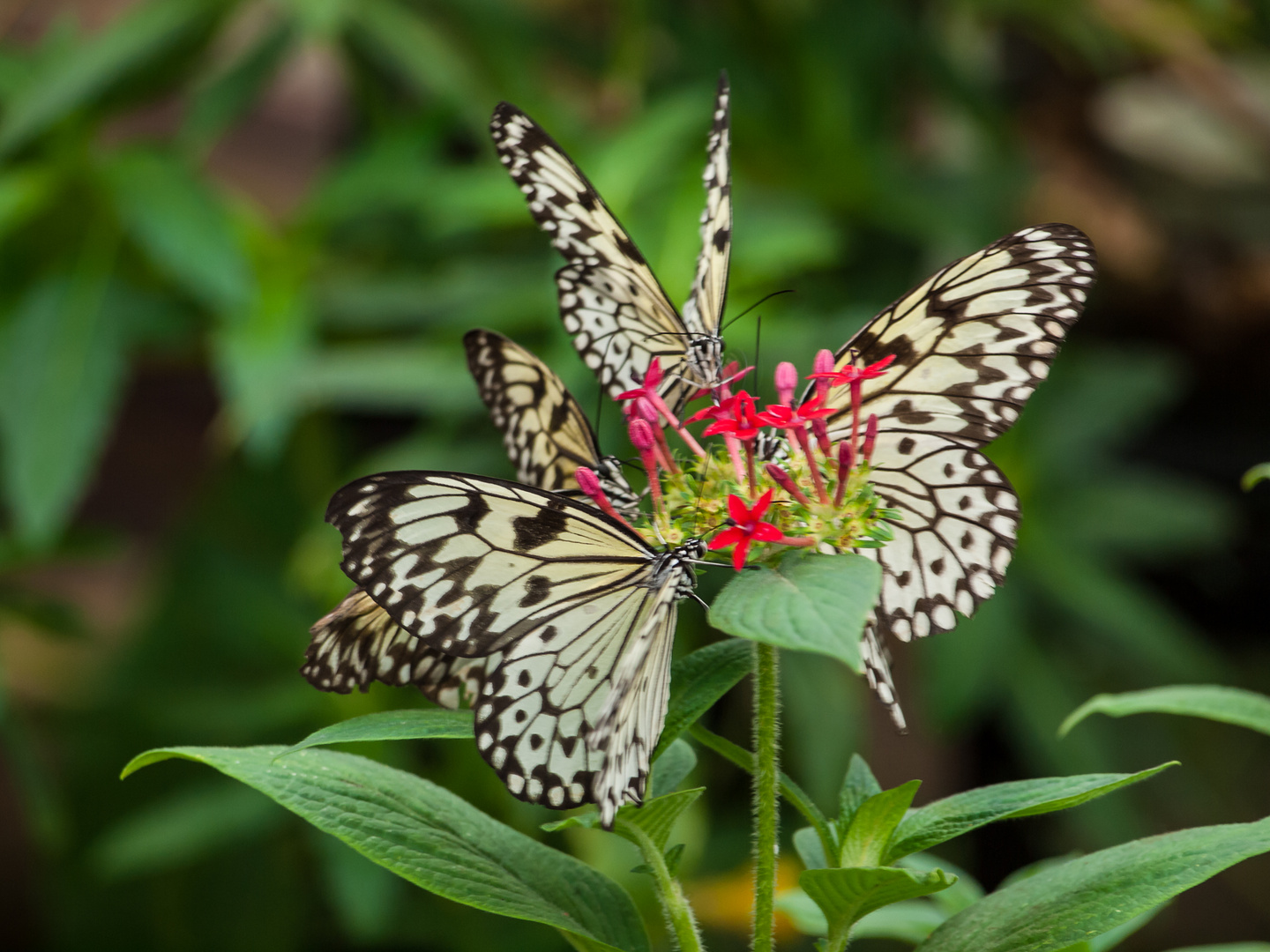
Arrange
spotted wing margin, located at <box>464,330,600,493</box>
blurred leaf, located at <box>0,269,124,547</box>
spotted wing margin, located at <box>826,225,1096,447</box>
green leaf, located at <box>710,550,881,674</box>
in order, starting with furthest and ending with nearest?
blurred leaf, located at <box>0,269,124,547</box> < spotted wing margin, located at <box>464,330,600,493</box> < spotted wing margin, located at <box>826,225,1096,447</box> < green leaf, located at <box>710,550,881,674</box>

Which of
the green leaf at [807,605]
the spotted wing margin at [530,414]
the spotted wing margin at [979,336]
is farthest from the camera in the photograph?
the spotted wing margin at [530,414]

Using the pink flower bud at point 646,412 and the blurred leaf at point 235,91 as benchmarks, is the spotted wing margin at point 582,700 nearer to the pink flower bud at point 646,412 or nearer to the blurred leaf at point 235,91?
the pink flower bud at point 646,412

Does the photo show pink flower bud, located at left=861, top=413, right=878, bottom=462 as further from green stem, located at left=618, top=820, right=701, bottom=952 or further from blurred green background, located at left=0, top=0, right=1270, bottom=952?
blurred green background, located at left=0, top=0, right=1270, bottom=952

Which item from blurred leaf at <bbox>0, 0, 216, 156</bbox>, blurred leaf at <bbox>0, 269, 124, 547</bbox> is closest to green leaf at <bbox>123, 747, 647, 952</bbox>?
blurred leaf at <bbox>0, 269, 124, 547</bbox>

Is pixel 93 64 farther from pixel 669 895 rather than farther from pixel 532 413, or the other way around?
pixel 669 895

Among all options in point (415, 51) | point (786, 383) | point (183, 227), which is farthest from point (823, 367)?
point (415, 51)

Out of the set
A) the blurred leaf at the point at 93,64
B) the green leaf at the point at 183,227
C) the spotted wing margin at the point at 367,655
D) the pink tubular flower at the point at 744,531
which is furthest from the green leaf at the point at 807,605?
the blurred leaf at the point at 93,64
